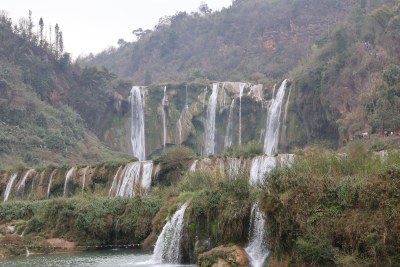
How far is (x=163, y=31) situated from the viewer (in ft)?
316

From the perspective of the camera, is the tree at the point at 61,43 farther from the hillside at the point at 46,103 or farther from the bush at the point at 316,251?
the bush at the point at 316,251

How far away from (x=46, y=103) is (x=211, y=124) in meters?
18.5

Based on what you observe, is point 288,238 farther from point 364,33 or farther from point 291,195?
point 364,33

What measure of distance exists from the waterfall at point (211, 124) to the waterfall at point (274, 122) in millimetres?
6806

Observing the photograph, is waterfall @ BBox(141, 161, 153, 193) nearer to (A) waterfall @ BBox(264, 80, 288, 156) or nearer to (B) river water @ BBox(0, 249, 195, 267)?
(B) river water @ BBox(0, 249, 195, 267)

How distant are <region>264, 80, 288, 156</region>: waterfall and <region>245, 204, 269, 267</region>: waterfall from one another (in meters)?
31.6

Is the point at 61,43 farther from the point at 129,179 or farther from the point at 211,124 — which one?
the point at 129,179

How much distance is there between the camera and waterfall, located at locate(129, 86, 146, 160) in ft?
198

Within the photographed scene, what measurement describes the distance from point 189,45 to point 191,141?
37.8 m

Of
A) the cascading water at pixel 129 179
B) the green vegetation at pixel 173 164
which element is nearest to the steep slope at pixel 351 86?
the green vegetation at pixel 173 164

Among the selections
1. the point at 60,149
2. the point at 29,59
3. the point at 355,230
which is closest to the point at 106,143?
the point at 60,149

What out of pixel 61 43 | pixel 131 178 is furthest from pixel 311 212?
pixel 61 43

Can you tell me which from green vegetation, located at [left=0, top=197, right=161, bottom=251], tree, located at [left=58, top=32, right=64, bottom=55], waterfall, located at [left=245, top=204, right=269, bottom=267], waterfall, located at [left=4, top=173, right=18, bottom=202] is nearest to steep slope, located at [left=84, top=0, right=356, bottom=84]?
tree, located at [left=58, top=32, right=64, bottom=55]

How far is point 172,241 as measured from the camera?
2012 centimetres
